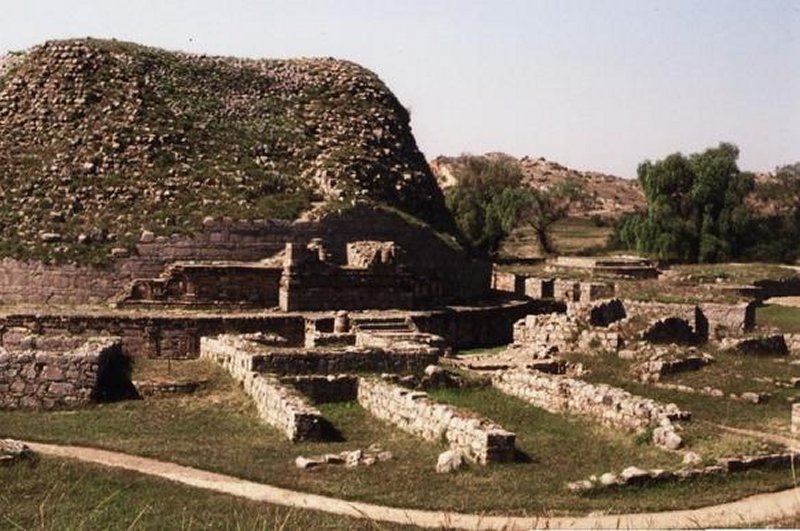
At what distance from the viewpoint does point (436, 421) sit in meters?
16.4

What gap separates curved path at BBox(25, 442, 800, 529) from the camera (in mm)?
11625

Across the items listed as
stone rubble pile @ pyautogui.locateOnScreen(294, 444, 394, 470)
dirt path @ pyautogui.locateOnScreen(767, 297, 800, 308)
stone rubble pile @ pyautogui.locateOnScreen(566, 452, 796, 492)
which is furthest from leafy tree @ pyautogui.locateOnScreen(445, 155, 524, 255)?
stone rubble pile @ pyautogui.locateOnScreen(566, 452, 796, 492)

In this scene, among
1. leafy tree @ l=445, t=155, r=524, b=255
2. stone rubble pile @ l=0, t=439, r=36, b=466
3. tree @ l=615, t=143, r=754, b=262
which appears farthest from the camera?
tree @ l=615, t=143, r=754, b=262

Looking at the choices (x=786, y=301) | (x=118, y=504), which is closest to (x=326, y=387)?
(x=118, y=504)

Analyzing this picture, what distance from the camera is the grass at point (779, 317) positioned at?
35266 millimetres

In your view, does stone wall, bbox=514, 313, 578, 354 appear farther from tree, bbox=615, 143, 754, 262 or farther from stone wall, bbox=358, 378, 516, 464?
tree, bbox=615, 143, 754, 262

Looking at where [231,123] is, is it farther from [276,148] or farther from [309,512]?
[309,512]

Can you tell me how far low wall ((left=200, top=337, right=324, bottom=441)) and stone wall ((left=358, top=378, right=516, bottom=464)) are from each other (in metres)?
1.46

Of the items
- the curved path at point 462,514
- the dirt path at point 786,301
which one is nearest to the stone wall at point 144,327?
the curved path at point 462,514

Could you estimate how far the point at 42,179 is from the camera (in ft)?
106

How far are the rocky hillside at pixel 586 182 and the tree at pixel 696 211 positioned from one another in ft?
90.0

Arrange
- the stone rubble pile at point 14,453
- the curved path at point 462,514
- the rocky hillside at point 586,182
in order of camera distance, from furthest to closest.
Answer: the rocky hillside at point 586,182
the stone rubble pile at point 14,453
the curved path at point 462,514

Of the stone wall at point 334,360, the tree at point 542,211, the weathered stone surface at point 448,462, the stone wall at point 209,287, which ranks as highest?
the tree at point 542,211

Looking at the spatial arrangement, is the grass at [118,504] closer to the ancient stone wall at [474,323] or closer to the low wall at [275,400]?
the low wall at [275,400]
